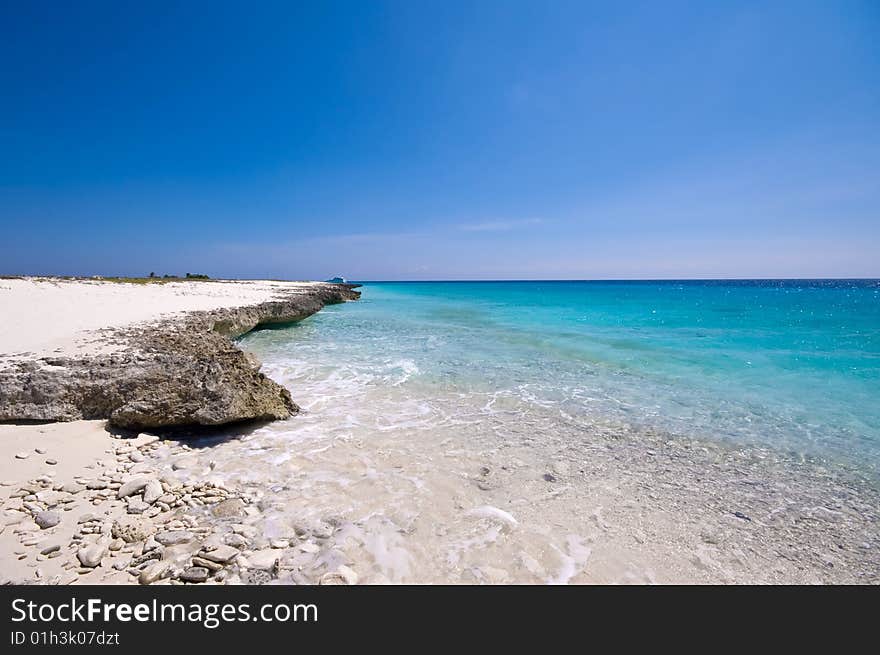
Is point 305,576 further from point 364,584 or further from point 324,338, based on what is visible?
point 324,338

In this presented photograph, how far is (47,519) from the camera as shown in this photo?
10.9ft

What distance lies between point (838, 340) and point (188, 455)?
28713 millimetres

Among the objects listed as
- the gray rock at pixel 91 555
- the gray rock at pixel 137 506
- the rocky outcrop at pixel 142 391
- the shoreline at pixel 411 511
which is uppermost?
the rocky outcrop at pixel 142 391

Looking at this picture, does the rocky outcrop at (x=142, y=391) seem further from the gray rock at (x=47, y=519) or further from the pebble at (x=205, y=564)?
the pebble at (x=205, y=564)

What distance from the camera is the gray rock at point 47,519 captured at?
128 inches

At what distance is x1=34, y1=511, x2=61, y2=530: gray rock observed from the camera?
10.7 ft

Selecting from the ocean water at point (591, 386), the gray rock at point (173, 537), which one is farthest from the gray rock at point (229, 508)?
the ocean water at point (591, 386)

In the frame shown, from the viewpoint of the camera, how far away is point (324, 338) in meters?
16.9

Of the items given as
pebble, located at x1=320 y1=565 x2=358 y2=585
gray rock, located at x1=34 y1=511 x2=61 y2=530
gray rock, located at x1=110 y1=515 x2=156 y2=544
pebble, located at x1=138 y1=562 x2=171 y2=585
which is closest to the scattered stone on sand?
pebble, located at x1=138 y1=562 x2=171 y2=585

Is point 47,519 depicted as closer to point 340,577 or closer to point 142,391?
point 142,391

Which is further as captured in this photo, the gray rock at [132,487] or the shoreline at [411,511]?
the gray rock at [132,487]

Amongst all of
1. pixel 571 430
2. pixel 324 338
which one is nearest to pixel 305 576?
pixel 571 430

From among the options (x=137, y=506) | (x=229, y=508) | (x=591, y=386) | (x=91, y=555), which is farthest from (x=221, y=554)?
(x=591, y=386)

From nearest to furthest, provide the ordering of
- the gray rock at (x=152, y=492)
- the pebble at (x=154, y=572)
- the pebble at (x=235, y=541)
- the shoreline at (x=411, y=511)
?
the pebble at (x=154, y=572)
the shoreline at (x=411, y=511)
the pebble at (x=235, y=541)
the gray rock at (x=152, y=492)
